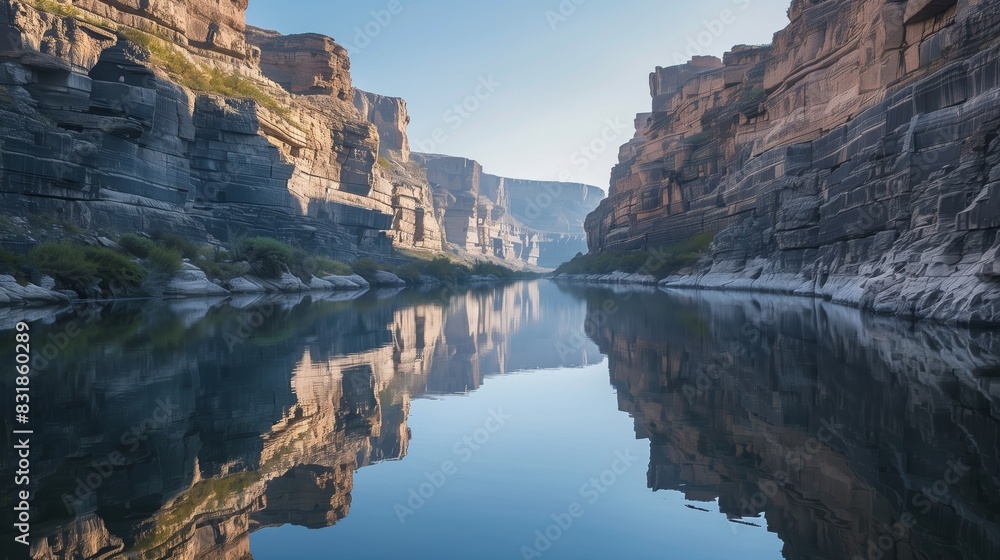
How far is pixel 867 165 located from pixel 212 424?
26.0 meters

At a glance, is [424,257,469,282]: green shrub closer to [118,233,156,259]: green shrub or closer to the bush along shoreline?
the bush along shoreline

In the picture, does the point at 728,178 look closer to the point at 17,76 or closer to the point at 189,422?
the point at 17,76

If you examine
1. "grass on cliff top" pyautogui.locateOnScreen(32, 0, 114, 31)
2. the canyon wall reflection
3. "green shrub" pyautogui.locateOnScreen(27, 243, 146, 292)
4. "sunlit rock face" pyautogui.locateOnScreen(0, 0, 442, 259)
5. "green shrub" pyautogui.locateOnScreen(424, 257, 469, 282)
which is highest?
"grass on cliff top" pyautogui.locateOnScreen(32, 0, 114, 31)

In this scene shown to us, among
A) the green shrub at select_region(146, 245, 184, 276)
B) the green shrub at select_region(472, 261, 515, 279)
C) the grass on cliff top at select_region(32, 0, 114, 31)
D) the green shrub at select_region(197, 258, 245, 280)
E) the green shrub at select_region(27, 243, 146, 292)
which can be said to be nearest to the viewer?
→ the green shrub at select_region(27, 243, 146, 292)

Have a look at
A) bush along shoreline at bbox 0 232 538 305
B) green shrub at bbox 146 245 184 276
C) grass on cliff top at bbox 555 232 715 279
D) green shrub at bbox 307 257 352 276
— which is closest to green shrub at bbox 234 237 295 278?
bush along shoreline at bbox 0 232 538 305

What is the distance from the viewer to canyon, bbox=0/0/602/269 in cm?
2702

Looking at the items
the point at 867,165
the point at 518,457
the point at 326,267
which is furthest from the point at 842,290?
the point at 326,267

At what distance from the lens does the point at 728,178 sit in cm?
4981

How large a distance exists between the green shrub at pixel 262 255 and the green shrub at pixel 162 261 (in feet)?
23.1

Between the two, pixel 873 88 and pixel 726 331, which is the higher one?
pixel 873 88

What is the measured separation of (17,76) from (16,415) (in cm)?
3014

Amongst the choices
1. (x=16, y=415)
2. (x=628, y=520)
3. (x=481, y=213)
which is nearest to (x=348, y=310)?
(x=16, y=415)

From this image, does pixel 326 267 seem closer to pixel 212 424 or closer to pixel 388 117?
pixel 212 424

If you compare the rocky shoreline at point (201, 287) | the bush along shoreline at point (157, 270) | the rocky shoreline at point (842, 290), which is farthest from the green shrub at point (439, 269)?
the rocky shoreline at point (842, 290)
